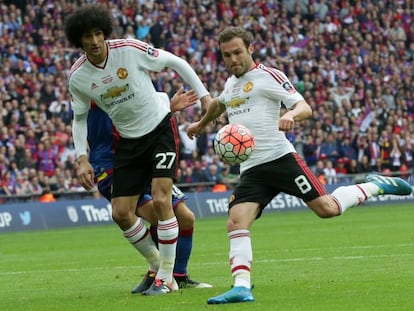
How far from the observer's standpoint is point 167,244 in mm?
10586

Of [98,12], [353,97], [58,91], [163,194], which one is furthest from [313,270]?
[353,97]

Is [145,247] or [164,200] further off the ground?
[164,200]

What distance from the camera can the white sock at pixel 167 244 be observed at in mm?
10547

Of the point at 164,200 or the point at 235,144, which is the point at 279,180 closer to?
the point at 235,144

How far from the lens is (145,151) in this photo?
10.7 m

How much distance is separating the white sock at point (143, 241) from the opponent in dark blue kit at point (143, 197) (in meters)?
0.02

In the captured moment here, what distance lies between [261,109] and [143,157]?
55.6 inches

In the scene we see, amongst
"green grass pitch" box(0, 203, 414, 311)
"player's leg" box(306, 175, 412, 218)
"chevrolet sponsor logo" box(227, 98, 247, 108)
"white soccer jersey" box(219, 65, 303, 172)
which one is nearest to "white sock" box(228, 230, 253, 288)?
"green grass pitch" box(0, 203, 414, 311)

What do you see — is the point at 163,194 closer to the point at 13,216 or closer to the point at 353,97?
the point at 13,216

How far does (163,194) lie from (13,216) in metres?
16.1

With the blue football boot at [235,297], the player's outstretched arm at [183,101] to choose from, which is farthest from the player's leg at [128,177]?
the blue football boot at [235,297]

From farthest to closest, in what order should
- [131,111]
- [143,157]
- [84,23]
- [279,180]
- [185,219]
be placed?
1. [185,219]
2. [143,157]
3. [131,111]
4. [84,23]
5. [279,180]

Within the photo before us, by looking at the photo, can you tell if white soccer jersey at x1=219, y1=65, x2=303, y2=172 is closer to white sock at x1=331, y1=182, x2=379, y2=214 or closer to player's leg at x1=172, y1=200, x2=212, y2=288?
white sock at x1=331, y1=182, x2=379, y2=214

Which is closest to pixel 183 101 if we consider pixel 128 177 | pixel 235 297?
pixel 128 177
